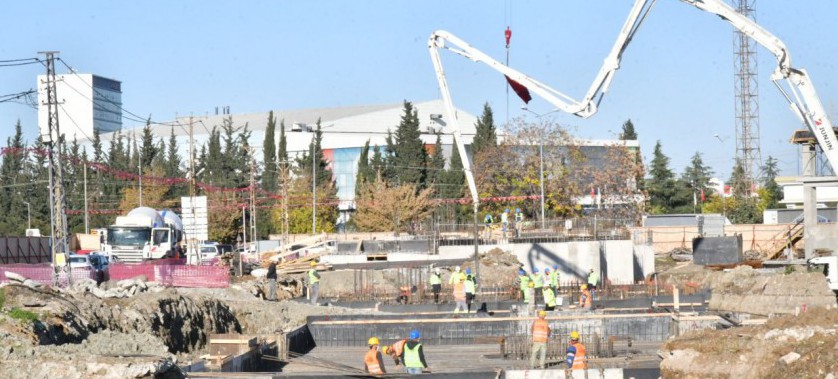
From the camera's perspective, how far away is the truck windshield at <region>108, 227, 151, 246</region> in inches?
2015

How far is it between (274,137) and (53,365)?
80115mm

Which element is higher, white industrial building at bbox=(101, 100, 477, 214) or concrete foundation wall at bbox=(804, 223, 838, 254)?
white industrial building at bbox=(101, 100, 477, 214)

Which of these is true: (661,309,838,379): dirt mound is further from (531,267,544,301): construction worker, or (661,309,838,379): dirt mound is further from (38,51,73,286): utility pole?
(38,51,73,286): utility pole

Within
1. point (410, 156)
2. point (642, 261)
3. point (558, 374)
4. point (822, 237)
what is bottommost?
point (558, 374)

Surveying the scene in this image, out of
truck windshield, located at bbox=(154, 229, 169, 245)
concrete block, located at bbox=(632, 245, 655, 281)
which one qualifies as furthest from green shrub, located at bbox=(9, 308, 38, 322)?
truck windshield, located at bbox=(154, 229, 169, 245)

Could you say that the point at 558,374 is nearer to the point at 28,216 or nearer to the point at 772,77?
the point at 772,77

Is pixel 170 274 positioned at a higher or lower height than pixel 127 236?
lower

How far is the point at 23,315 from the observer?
21141 mm

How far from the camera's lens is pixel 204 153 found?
96.1 meters

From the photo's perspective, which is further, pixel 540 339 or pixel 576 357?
pixel 540 339

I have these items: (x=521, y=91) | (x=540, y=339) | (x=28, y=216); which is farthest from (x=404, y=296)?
(x=28, y=216)

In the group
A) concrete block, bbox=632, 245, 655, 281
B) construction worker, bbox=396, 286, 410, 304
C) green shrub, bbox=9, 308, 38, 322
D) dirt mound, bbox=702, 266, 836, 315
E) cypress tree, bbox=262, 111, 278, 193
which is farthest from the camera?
cypress tree, bbox=262, 111, 278, 193

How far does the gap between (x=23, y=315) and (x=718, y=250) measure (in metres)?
32.2

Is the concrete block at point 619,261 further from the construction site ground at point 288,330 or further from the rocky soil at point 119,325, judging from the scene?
the rocky soil at point 119,325
